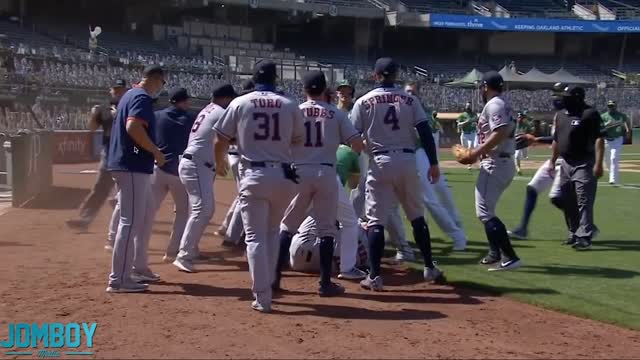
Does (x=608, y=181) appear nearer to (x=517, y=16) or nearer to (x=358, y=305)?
(x=358, y=305)

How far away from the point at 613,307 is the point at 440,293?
4.91 feet

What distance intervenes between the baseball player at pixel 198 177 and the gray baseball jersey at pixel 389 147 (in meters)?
1.72

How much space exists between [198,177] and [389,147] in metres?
2.16

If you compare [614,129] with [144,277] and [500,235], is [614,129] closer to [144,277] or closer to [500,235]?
[500,235]

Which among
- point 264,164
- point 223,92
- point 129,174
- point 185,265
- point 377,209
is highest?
point 223,92

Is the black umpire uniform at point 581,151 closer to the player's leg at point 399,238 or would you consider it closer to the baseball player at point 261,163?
A: the player's leg at point 399,238

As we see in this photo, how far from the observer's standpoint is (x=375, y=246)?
7.10 metres

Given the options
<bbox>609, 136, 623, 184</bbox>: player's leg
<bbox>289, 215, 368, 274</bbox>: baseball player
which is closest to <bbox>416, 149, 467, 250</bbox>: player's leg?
<bbox>289, 215, 368, 274</bbox>: baseball player

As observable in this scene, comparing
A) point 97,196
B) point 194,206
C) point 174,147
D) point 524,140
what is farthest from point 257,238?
point 97,196

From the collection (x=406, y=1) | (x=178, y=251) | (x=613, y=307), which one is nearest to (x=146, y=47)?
(x=406, y=1)

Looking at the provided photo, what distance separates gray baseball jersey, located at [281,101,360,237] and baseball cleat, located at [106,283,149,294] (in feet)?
5.17

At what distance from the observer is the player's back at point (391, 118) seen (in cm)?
711

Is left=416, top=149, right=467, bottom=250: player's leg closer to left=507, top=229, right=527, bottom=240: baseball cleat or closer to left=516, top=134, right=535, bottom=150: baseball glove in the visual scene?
left=516, top=134, right=535, bottom=150: baseball glove

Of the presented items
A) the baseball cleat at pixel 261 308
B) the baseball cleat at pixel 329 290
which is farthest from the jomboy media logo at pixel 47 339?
the baseball cleat at pixel 329 290
